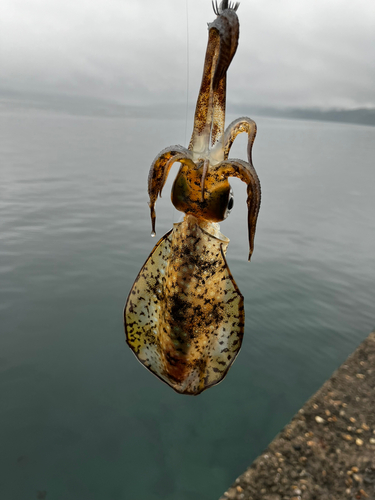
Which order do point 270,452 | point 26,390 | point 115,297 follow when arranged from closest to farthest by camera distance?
point 270,452, point 26,390, point 115,297

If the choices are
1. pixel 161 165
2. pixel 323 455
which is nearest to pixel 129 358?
pixel 323 455

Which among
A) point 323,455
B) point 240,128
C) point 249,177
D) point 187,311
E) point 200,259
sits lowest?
point 323,455

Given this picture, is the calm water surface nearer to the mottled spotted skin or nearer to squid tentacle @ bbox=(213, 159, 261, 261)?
the mottled spotted skin

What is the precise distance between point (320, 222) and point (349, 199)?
679 cm

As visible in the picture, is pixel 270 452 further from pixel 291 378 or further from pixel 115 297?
pixel 115 297

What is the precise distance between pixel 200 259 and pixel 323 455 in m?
3.26

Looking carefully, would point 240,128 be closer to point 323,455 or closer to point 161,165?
point 161,165

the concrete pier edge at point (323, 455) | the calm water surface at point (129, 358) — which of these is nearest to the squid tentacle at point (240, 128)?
the calm water surface at point (129, 358)

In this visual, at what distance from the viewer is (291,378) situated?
6.45 meters

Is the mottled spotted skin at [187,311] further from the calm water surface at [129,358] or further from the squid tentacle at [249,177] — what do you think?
the calm water surface at [129,358]

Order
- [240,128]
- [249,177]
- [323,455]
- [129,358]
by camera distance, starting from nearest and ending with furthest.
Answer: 1. [249,177]
2. [240,128]
3. [323,455]
4. [129,358]

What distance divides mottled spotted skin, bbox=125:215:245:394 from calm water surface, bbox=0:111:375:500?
3.63 feet

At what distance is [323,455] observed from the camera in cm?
394

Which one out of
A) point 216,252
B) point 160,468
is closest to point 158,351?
point 216,252
